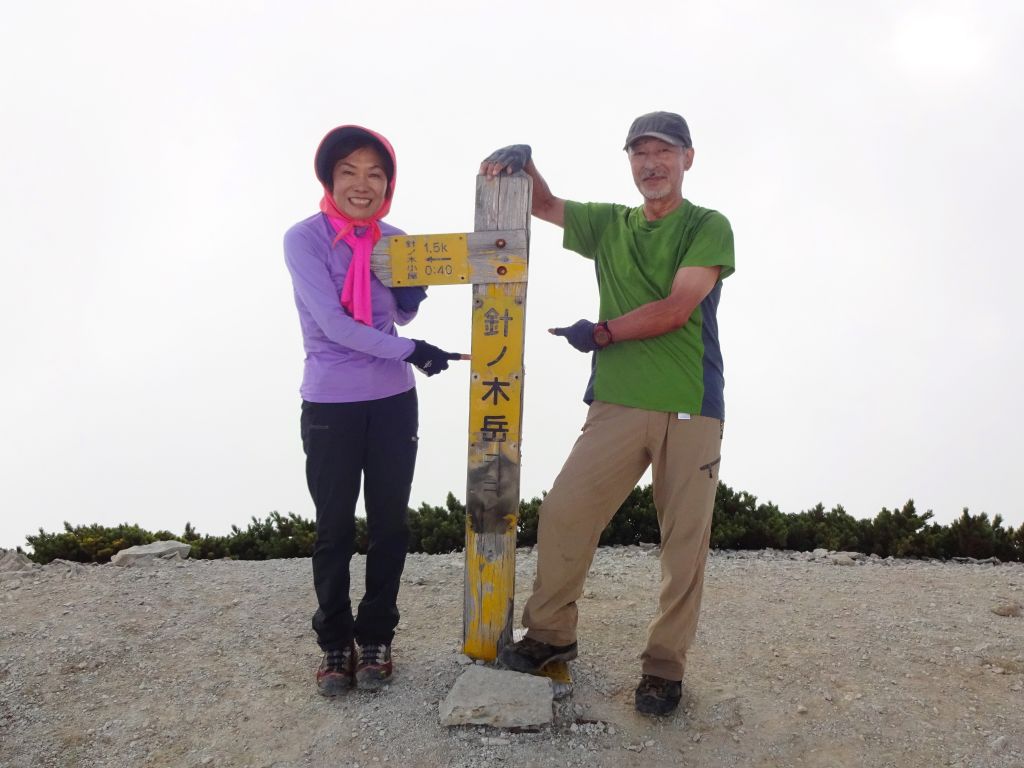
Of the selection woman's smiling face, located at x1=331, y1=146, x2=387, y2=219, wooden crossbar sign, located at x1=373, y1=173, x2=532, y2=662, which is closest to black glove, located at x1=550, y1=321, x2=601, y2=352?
wooden crossbar sign, located at x1=373, y1=173, x2=532, y2=662

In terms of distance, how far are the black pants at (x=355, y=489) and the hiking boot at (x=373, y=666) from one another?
0.42 ft

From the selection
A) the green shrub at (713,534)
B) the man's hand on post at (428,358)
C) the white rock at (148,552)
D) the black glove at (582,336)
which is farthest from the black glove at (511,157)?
the white rock at (148,552)

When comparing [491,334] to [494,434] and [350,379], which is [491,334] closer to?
[494,434]

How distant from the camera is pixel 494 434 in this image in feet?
14.5

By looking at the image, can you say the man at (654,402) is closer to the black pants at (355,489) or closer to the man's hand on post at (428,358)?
the man's hand on post at (428,358)

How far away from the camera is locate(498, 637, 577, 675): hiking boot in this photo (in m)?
4.38

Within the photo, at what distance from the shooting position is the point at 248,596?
20.4ft

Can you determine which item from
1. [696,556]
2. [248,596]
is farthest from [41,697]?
[696,556]

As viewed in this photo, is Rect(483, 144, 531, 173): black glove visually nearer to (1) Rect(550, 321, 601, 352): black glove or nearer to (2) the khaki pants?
(1) Rect(550, 321, 601, 352): black glove

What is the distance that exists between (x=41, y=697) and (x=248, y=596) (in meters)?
1.67

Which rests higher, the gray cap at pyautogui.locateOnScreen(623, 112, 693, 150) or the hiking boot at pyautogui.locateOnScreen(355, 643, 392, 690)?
the gray cap at pyautogui.locateOnScreen(623, 112, 693, 150)

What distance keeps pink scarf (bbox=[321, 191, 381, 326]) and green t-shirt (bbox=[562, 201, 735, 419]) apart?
48.5 inches

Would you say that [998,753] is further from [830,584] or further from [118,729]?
[118,729]

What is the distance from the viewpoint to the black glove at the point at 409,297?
444 centimetres
